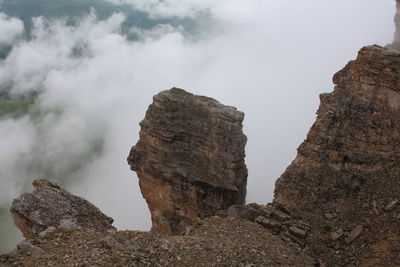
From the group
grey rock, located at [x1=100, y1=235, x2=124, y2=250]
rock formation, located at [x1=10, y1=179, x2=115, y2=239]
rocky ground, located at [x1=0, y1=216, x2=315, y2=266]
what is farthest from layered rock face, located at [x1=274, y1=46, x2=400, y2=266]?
rock formation, located at [x1=10, y1=179, x2=115, y2=239]

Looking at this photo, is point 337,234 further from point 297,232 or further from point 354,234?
point 297,232

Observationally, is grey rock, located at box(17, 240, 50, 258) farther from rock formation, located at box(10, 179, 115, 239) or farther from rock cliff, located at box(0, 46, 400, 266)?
rock formation, located at box(10, 179, 115, 239)

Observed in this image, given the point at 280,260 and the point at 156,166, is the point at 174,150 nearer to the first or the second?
the point at 156,166

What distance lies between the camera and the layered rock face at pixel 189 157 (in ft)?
152

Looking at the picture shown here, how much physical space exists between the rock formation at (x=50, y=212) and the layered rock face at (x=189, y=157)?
13.7 m

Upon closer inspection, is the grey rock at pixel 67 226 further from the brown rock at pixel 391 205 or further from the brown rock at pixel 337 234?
the brown rock at pixel 391 205

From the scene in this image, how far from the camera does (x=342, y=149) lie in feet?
111

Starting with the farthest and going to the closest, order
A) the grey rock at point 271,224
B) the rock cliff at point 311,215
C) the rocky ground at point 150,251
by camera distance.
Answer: the grey rock at point 271,224, the rock cliff at point 311,215, the rocky ground at point 150,251

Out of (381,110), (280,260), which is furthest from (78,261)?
(381,110)

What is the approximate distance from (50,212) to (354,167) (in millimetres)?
24139

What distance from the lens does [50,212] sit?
34281mm

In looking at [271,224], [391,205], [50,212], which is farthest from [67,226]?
[391,205]

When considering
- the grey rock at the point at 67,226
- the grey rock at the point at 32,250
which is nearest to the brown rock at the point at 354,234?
the grey rock at the point at 67,226

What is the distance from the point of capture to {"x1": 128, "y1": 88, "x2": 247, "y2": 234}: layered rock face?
152 ft
